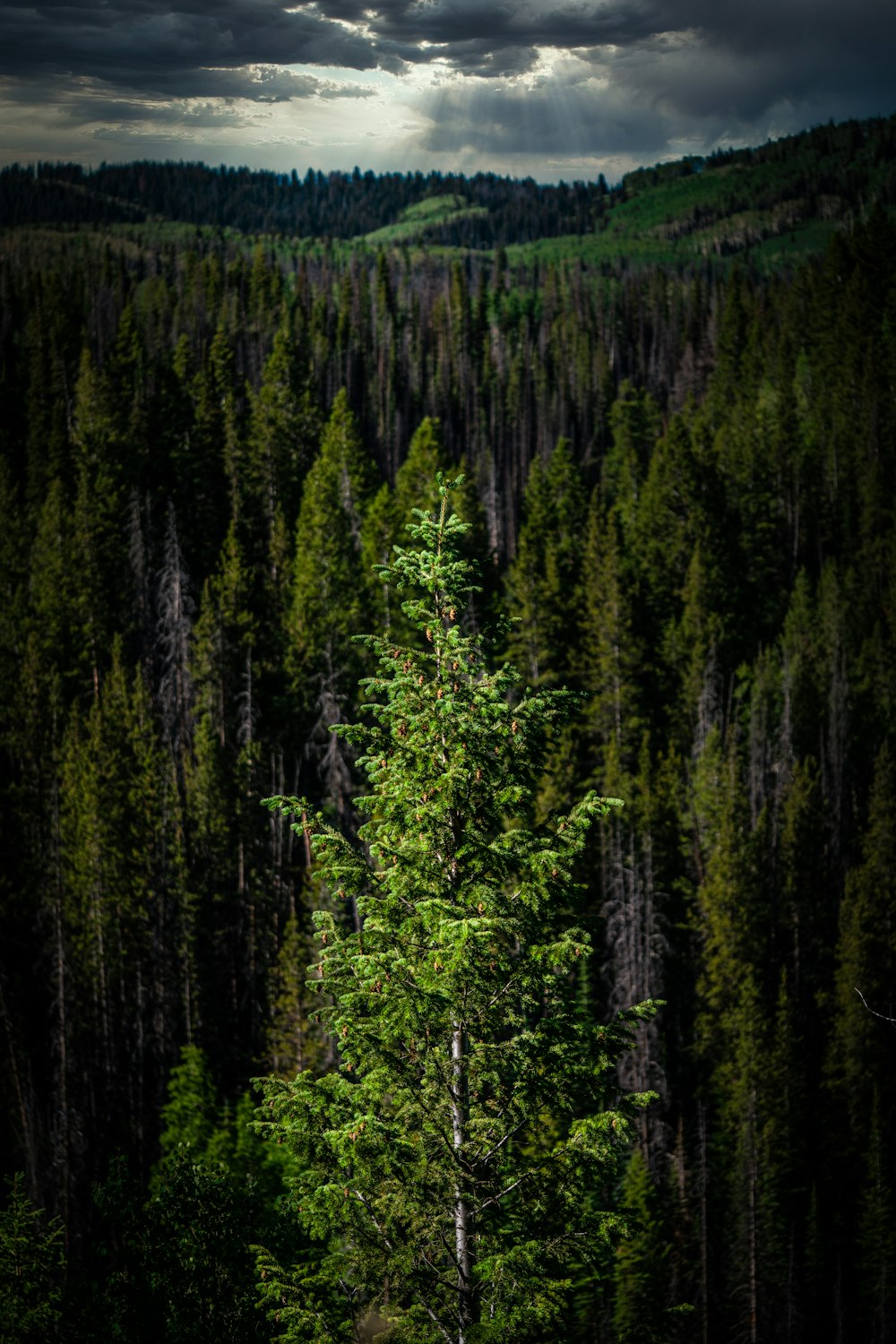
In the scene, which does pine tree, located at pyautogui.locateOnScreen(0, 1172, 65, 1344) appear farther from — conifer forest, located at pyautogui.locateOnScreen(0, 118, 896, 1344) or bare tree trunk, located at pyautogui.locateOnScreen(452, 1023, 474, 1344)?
bare tree trunk, located at pyautogui.locateOnScreen(452, 1023, 474, 1344)

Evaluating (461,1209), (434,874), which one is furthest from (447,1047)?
(434,874)

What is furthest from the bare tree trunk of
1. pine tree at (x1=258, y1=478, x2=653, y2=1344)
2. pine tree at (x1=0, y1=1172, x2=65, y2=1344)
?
pine tree at (x1=0, y1=1172, x2=65, y2=1344)

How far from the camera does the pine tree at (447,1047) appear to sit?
1105 centimetres

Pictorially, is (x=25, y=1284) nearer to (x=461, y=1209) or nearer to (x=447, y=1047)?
(x=461, y=1209)

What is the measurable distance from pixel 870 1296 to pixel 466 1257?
32.0m

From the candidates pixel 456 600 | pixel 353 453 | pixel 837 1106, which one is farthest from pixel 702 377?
pixel 456 600

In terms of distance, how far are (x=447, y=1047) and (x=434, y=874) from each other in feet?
6.15

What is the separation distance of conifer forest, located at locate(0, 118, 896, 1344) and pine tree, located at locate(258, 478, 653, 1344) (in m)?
0.05

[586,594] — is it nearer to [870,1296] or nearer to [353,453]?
[353,453]

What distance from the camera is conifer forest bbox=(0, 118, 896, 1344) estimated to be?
37.5ft

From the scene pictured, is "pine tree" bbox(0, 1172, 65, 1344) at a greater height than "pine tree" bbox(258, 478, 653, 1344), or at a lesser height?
lesser

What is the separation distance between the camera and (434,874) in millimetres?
11547

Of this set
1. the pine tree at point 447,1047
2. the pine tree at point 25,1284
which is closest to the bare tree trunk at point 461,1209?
the pine tree at point 447,1047

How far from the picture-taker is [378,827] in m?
11.8
